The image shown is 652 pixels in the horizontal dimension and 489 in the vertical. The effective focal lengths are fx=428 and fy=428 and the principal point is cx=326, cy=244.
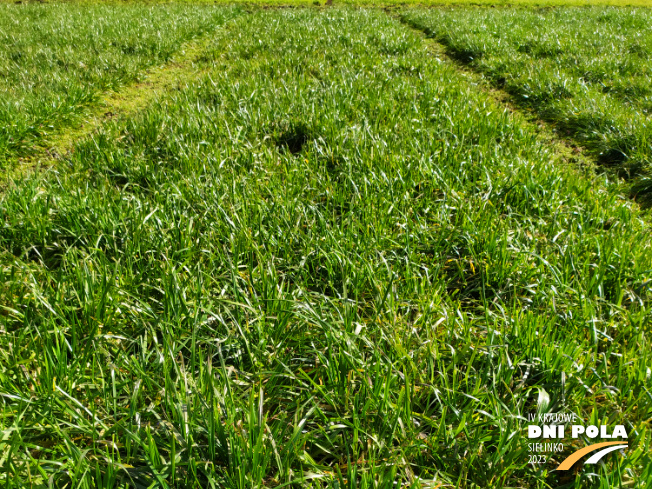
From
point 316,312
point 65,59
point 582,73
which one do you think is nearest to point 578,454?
point 316,312

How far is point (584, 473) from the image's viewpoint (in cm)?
→ 149

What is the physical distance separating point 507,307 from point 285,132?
2952 mm

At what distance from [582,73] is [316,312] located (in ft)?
25.4

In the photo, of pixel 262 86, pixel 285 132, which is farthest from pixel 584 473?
pixel 262 86

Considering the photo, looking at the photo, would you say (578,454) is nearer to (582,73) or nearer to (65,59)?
(582,73)

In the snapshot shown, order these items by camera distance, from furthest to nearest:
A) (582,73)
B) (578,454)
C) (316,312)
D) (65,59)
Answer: (65,59) < (582,73) < (316,312) < (578,454)

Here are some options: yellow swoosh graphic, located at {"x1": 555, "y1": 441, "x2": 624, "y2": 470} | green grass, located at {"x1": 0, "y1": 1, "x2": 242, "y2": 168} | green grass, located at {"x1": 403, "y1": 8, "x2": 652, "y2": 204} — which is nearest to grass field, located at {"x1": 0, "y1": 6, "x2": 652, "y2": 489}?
yellow swoosh graphic, located at {"x1": 555, "y1": 441, "x2": 624, "y2": 470}

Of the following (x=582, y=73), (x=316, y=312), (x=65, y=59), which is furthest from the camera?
(x=65, y=59)

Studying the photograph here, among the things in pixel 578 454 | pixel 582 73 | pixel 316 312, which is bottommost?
pixel 578 454

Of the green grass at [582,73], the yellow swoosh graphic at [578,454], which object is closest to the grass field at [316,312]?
the yellow swoosh graphic at [578,454]

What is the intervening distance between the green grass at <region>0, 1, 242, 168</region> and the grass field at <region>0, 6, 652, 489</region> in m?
1.19

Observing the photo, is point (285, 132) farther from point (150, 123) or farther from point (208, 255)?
point (208, 255)

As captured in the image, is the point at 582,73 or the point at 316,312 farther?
the point at 582,73

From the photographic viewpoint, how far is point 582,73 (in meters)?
7.39
